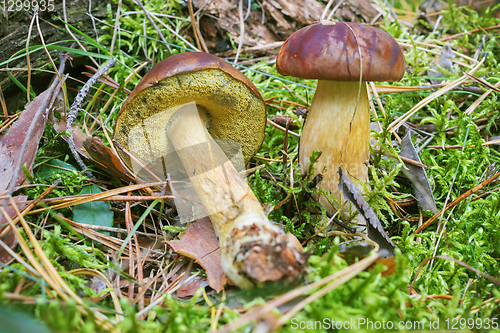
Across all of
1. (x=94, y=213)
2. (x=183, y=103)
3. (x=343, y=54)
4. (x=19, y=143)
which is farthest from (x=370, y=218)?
(x=19, y=143)

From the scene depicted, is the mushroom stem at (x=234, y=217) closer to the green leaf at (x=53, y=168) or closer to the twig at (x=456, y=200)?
the green leaf at (x=53, y=168)

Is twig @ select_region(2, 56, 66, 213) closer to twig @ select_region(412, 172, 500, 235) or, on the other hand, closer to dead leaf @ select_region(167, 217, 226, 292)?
dead leaf @ select_region(167, 217, 226, 292)

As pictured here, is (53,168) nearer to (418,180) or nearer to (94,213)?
(94,213)

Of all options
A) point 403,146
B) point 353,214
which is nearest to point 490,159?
point 403,146

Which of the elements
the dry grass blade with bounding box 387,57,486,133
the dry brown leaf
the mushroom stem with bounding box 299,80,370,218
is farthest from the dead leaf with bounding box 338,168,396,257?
the dry grass blade with bounding box 387,57,486,133

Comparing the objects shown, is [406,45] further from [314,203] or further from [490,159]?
[314,203]
